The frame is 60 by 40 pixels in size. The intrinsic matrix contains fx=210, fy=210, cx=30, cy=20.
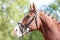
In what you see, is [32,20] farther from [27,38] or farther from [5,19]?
[5,19]

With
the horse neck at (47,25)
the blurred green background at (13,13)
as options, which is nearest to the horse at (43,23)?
the horse neck at (47,25)

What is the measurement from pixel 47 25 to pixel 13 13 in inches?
102

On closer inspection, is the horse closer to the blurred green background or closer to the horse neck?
the horse neck

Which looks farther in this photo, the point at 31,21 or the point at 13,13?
the point at 13,13

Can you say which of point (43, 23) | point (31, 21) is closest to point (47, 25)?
point (43, 23)

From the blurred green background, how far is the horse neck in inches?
83.5

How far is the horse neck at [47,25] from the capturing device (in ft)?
→ 5.98

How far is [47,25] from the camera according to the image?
184 cm

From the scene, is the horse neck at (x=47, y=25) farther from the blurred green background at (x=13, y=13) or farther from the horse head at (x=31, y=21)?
the blurred green background at (x=13, y=13)

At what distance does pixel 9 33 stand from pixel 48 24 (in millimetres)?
2385

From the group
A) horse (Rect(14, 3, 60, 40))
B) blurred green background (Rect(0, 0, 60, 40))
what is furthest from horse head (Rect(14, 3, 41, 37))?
blurred green background (Rect(0, 0, 60, 40))

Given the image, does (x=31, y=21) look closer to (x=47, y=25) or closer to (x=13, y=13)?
(x=47, y=25)

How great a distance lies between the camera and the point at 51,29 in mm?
1830

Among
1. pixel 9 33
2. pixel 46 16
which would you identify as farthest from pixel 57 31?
pixel 9 33
